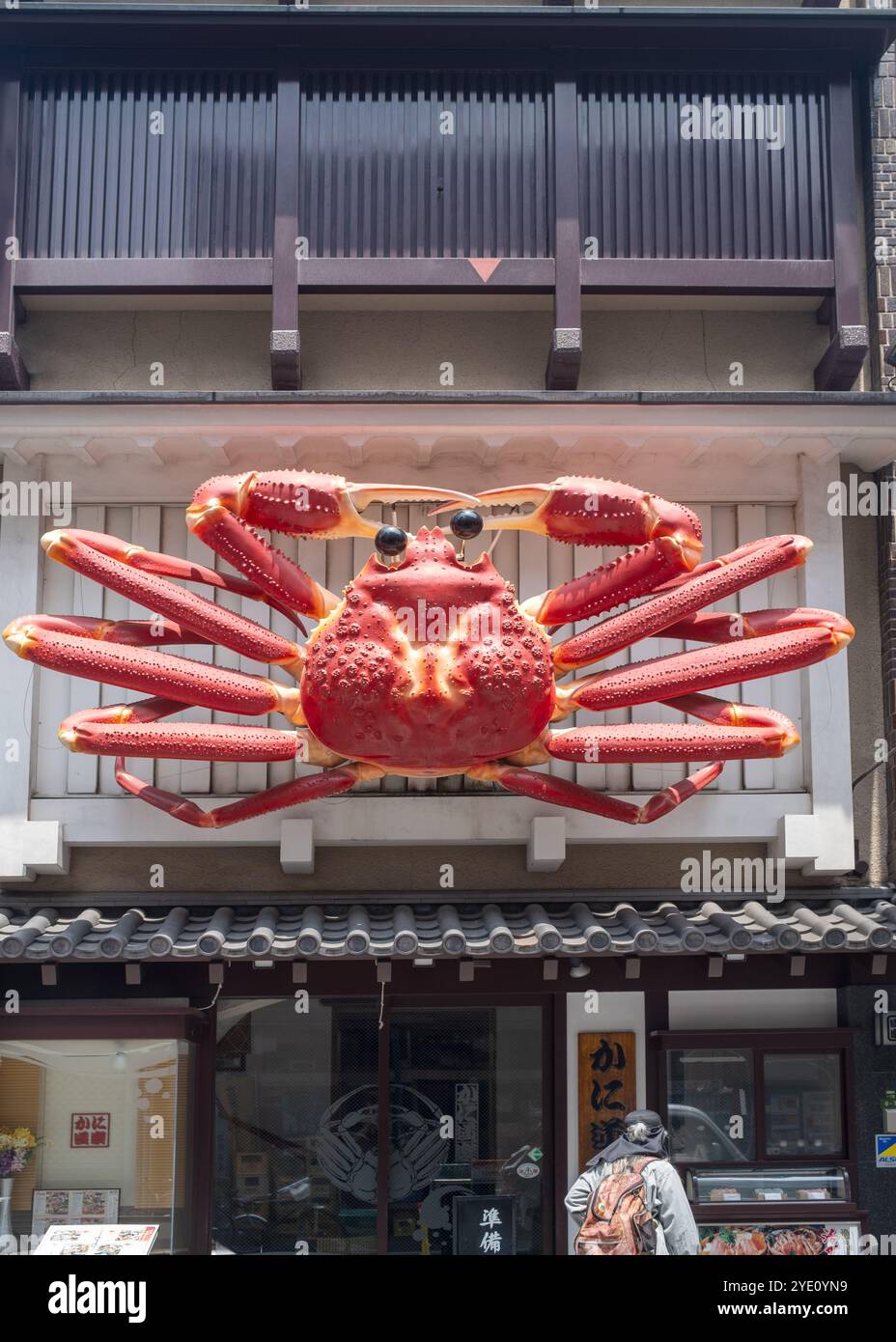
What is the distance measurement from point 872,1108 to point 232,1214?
3965mm

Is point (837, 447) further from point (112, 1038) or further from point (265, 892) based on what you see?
point (112, 1038)

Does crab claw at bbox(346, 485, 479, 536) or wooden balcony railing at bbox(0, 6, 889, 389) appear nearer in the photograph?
crab claw at bbox(346, 485, 479, 536)

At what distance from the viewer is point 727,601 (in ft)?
28.0

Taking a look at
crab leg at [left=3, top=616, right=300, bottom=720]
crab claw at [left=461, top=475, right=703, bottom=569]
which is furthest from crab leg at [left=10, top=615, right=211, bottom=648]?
crab claw at [left=461, top=475, right=703, bottom=569]

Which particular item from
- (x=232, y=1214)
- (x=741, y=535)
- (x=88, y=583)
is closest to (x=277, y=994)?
(x=232, y=1214)

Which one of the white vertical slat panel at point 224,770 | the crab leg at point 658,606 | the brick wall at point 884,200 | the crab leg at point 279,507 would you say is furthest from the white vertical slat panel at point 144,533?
the brick wall at point 884,200

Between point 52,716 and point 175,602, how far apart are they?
1797mm

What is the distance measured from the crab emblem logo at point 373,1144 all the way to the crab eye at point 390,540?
3516mm

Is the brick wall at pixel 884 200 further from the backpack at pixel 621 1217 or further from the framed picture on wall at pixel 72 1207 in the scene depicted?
the framed picture on wall at pixel 72 1207

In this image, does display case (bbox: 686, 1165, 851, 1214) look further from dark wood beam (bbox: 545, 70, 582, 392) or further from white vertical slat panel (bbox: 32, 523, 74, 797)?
dark wood beam (bbox: 545, 70, 582, 392)

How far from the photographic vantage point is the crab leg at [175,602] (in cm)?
703

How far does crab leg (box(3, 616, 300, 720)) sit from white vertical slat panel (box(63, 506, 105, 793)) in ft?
3.75

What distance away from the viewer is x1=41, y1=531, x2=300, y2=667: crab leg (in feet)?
23.1

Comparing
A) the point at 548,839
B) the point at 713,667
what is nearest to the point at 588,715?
the point at 548,839
